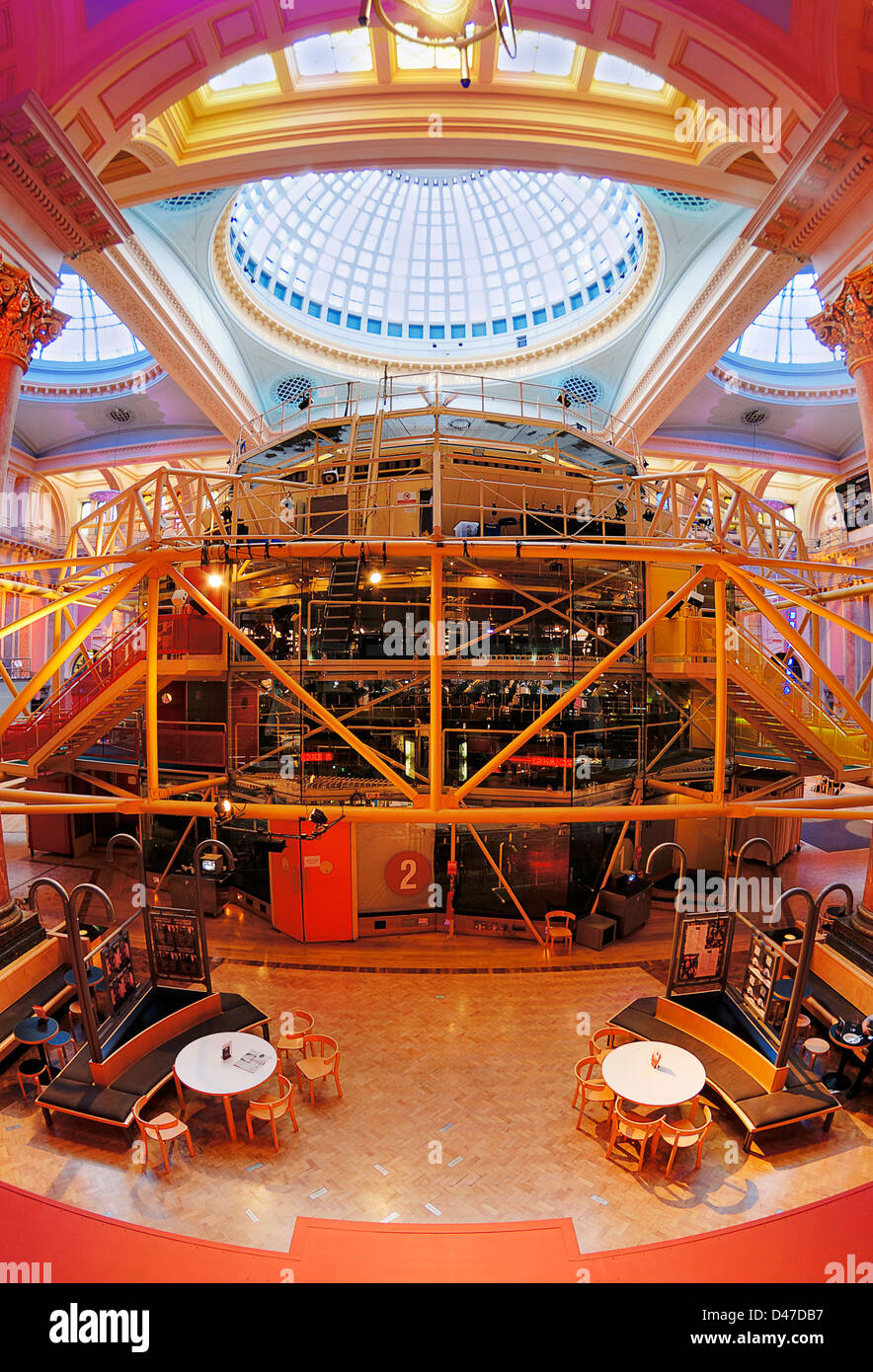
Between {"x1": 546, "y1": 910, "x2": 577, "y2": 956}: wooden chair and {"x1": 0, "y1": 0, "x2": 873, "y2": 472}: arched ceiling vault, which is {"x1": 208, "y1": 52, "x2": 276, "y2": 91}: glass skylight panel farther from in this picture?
{"x1": 546, "y1": 910, "x2": 577, "y2": 956}: wooden chair

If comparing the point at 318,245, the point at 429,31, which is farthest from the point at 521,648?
the point at 318,245

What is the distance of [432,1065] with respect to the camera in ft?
27.3

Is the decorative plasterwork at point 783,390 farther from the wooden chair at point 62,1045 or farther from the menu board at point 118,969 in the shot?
the wooden chair at point 62,1045

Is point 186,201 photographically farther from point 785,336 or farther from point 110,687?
point 785,336

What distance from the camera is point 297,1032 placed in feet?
28.5

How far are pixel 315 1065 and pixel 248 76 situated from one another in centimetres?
1748

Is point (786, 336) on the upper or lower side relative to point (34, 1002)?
upper

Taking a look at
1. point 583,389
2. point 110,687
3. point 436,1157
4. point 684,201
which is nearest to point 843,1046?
point 436,1157

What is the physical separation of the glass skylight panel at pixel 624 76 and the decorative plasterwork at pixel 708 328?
3.58m

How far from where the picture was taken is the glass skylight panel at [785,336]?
71.0 ft

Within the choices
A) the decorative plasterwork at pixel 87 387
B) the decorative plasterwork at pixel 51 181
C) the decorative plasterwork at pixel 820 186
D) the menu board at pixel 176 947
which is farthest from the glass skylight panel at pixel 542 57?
the menu board at pixel 176 947

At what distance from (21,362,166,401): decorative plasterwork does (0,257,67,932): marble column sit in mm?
12882

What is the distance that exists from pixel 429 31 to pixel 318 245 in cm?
1673

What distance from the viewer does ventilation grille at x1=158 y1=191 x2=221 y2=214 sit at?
52.7 ft
